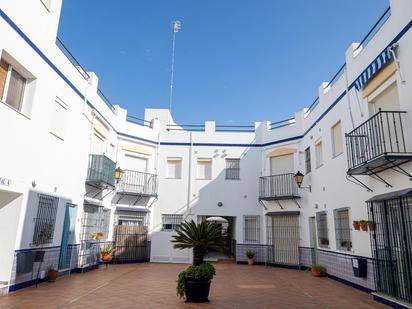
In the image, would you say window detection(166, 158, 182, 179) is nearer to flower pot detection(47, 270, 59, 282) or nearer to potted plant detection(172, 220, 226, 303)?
flower pot detection(47, 270, 59, 282)

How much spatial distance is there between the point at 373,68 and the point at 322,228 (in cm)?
681

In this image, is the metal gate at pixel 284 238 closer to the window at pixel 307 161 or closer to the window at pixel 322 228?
the window at pixel 322 228

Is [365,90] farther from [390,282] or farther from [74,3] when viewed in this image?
[74,3]

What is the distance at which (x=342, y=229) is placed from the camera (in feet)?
34.9

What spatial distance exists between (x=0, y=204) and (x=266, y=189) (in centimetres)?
1169

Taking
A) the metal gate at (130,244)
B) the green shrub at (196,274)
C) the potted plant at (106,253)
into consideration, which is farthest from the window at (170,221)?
the green shrub at (196,274)

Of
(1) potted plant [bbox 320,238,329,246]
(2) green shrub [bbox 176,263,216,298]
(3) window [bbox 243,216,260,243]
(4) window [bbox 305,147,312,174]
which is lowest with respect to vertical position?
(2) green shrub [bbox 176,263,216,298]

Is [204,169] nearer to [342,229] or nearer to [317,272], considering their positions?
[317,272]

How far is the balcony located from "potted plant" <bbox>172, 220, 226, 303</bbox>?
4.09 m

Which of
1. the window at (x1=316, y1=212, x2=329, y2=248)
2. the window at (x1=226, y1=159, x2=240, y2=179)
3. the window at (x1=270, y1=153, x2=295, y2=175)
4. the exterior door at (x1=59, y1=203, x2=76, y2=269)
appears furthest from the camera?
the window at (x1=226, y1=159, x2=240, y2=179)

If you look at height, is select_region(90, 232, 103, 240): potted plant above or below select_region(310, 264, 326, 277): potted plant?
above

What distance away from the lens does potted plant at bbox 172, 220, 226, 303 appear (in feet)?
23.4

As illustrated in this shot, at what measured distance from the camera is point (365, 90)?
888cm

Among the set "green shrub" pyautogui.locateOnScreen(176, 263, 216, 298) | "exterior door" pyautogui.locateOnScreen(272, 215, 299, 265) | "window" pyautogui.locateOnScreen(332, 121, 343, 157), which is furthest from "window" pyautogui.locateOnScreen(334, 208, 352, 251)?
"green shrub" pyautogui.locateOnScreen(176, 263, 216, 298)
